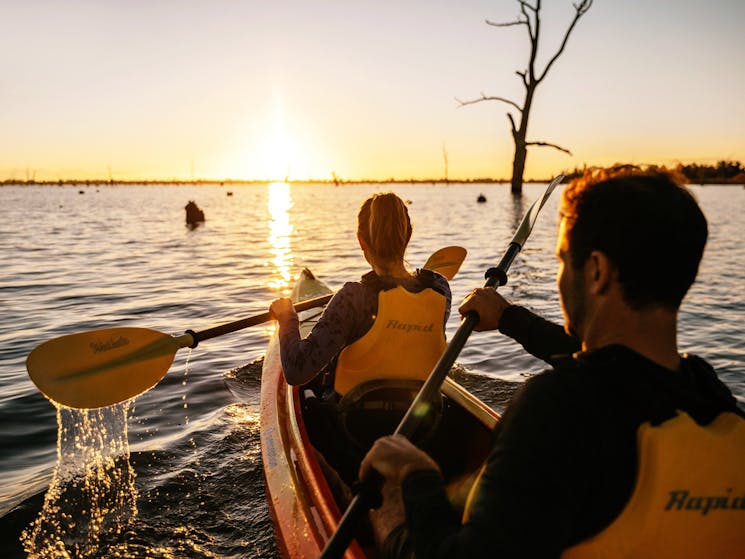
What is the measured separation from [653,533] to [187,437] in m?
4.86

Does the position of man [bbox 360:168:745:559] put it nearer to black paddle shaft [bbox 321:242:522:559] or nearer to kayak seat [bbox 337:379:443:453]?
black paddle shaft [bbox 321:242:522:559]

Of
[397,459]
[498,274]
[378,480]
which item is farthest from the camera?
[498,274]

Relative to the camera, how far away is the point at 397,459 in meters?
1.40

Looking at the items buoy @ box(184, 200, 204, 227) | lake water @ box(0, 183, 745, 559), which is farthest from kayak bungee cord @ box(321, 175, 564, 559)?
buoy @ box(184, 200, 204, 227)

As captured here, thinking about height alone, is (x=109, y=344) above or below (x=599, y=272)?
below

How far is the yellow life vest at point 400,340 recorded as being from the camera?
9.11 feet

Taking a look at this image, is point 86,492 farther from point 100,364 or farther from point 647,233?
point 647,233

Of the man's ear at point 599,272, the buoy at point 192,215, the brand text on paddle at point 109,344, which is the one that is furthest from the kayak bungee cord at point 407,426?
the buoy at point 192,215

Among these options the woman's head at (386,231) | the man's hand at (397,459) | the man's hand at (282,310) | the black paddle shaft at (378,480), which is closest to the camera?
the man's hand at (397,459)

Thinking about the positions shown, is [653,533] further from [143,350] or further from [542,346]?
[143,350]

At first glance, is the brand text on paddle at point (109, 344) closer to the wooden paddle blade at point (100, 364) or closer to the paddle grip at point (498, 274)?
the wooden paddle blade at point (100, 364)

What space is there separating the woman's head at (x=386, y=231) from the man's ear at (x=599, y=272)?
1.70 m

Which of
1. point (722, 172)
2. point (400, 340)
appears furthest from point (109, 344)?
point (722, 172)

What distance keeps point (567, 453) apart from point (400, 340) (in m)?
1.78
